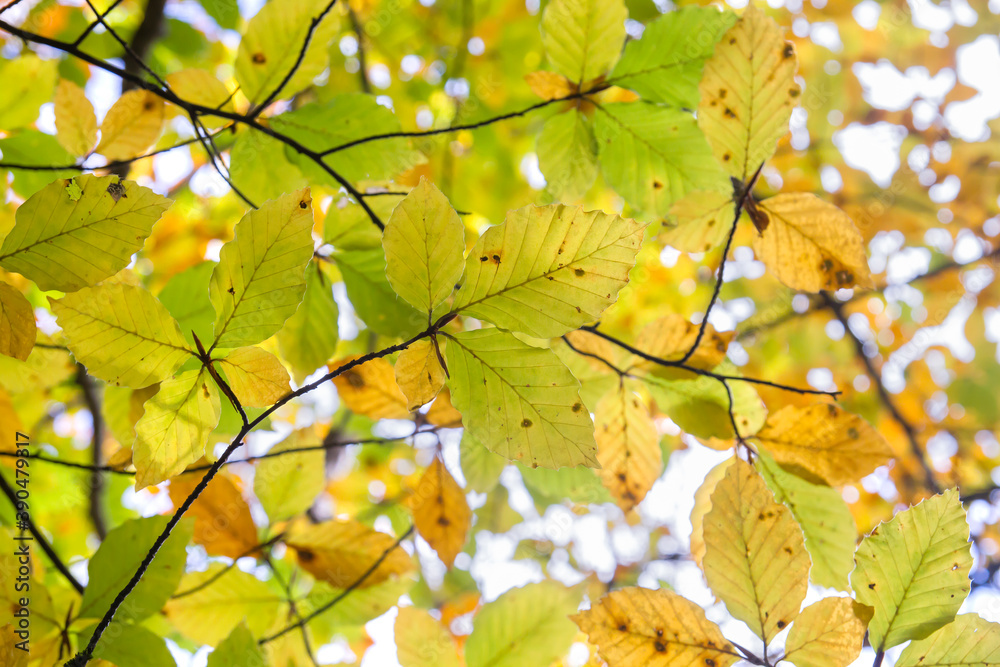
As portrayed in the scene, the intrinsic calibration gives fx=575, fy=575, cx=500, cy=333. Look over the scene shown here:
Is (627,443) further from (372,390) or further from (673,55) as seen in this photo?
(673,55)

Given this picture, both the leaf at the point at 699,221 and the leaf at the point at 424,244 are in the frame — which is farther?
the leaf at the point at 699,221

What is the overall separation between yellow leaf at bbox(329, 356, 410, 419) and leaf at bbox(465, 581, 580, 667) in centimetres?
38

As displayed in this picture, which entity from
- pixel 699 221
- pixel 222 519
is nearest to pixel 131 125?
pixel 222 519

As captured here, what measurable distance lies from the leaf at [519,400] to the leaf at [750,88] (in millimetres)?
399

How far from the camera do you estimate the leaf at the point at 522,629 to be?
0.98 meters

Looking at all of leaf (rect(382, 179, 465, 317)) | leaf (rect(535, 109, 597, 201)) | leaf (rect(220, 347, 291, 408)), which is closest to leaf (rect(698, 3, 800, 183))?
leaf (rect(535, 109, 597, 201))

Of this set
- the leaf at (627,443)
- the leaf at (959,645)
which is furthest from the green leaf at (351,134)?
the leaf at (959,645)

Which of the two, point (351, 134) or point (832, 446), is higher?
point (351, 134)

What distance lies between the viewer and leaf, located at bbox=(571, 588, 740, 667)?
69cm

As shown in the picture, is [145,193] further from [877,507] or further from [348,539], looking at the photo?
[877,507]

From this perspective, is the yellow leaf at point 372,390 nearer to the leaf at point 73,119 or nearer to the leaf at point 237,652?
the leaf at point 237,652

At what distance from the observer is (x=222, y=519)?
1041 millimetres

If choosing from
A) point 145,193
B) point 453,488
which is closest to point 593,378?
point 453,488

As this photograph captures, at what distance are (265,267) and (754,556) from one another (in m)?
0.66
